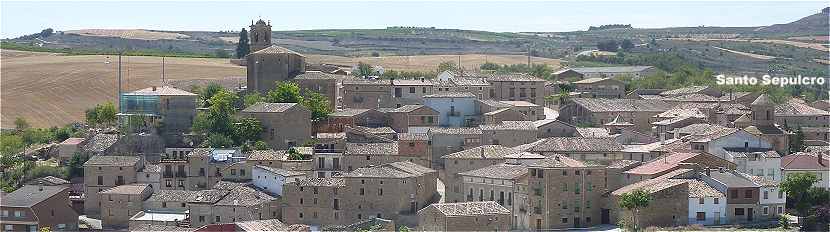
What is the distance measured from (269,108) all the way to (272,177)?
7.97 m

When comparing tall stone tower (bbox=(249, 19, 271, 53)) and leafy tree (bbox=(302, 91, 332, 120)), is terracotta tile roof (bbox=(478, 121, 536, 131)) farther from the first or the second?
tall stone tower (bbox=(249, 19, 271, 53))

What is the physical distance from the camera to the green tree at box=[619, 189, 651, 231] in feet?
174

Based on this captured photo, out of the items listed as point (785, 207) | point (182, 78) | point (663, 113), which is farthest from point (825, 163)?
point (182, 78)

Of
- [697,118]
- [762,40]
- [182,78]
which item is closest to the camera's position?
[697,118]

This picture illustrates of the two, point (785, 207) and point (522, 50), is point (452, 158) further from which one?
point (522, 50)

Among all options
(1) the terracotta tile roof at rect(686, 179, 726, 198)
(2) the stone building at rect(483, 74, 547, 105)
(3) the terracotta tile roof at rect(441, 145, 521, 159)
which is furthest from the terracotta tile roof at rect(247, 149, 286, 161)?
(2) the stone building at rect(483, 74, 547, 105)

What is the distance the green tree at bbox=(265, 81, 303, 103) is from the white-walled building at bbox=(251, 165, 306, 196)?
9862 mm

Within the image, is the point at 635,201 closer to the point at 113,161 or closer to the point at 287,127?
the point at 287,127

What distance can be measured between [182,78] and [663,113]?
36.5m

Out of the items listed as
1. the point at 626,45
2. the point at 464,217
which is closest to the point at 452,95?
the point at 464,217

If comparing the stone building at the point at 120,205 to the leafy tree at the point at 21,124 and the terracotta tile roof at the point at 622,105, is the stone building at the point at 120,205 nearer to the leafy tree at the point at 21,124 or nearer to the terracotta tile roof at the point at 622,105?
the terracotta tile roof at the point at 622,105

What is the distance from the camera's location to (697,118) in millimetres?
69812

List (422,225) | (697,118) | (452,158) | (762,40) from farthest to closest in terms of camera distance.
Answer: (762,40)
(697,118)
(452,158)
(422,225)

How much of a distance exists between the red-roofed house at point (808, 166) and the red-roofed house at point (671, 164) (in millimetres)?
2716
